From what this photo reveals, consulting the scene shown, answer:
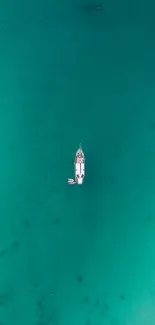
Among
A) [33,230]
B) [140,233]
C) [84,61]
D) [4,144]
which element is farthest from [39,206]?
[84,61]

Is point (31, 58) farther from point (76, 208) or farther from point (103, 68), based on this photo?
point (76, 208)

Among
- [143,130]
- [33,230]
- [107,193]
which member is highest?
[143,130]

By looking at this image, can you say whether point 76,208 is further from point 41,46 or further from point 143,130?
point 41,46

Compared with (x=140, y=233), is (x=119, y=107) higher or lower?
higher

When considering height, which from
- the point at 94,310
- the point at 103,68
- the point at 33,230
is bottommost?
the point at 94,310

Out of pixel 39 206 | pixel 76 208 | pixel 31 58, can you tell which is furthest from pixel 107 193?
pixel 31 58

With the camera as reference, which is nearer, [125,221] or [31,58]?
[31,58]
